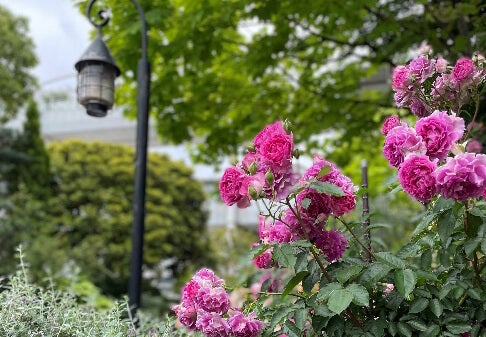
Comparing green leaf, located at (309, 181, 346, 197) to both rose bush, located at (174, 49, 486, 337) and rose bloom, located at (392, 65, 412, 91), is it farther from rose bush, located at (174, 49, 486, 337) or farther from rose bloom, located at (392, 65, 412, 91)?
A: rose bloom, located at (392, 65, 412, 91)

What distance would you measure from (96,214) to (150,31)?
11624mm

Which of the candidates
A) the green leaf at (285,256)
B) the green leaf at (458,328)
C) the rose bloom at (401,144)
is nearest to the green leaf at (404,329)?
the green leaf at (458,328)

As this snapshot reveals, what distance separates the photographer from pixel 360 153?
21.3ft

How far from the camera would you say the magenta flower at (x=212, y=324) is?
5.86 feet

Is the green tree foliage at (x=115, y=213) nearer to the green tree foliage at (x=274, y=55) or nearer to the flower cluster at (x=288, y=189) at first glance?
the green tree foliage at (x=274, y=55)

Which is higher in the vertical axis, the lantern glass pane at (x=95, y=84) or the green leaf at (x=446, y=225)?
the lantern glass pane at (x=95, y=84)

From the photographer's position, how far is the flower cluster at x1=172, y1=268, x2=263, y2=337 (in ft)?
5.90

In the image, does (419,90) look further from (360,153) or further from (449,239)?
(360,153)

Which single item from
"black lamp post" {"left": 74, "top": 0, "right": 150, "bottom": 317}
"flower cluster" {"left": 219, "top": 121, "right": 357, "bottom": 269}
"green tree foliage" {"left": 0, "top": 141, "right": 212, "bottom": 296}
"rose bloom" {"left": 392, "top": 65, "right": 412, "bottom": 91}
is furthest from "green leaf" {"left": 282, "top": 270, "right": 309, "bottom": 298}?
"green tree foliage" {"left": 0, "top": 141, "right": 212, "bottom": 296}

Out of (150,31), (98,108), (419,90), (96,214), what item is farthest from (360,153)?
(96,214)

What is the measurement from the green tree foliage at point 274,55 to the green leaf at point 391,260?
2280 millimetres

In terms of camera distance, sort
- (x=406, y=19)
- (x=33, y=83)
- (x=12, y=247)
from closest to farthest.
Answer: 1. (x=406, y=19)
2. (x=12, y=247)
3. (x=33, y=83)

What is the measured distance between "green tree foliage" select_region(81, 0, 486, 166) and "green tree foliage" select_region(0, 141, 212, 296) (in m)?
8.96

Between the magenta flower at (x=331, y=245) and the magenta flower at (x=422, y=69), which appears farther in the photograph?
the magenta flower at (x=422, y=69)
